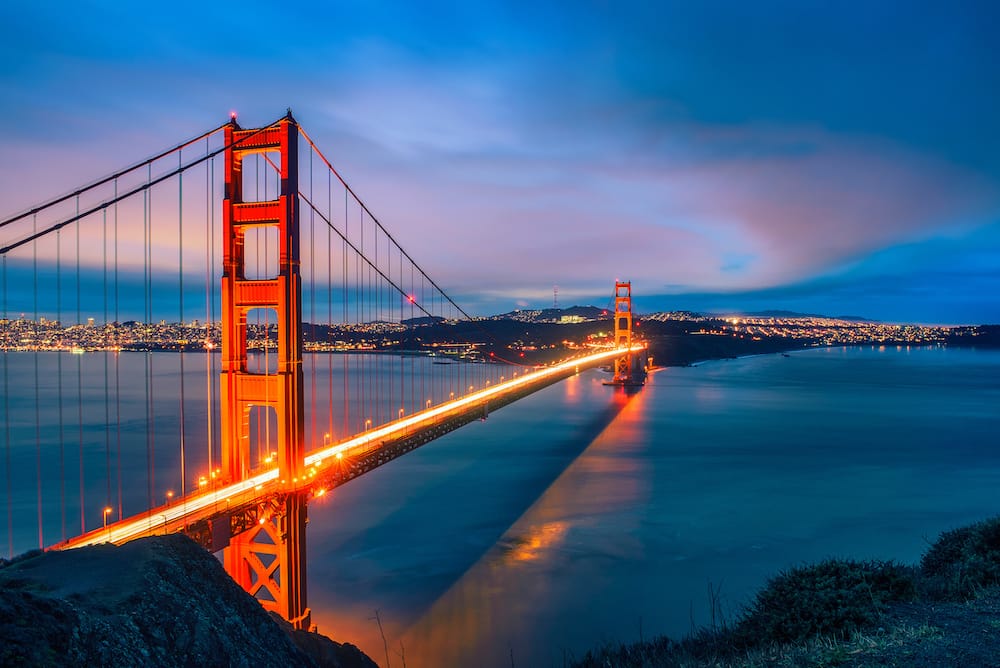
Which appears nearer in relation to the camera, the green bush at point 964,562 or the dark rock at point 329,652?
the green bush at point 964,562

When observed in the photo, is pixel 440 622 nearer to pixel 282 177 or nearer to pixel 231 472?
pixel 231 472

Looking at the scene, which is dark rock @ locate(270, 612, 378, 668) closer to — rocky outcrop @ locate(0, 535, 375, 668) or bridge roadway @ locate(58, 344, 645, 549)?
bridge roadway @ locate(58, 344, 645, 549)

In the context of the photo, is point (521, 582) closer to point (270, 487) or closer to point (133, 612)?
point (270, 487)

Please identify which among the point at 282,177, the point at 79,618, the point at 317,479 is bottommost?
the point at 317,479

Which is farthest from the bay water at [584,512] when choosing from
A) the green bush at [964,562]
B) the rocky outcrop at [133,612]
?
the rocky outcrop at [133,612]

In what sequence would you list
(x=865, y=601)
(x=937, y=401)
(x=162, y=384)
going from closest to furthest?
(x=865, y=601) → (x=937, y=401) → (x=162, y=384)

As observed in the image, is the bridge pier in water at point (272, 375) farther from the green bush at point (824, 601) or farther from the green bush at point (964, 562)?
the green bush at point (964, 562)

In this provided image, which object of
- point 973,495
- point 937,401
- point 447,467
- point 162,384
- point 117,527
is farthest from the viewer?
point 162,384

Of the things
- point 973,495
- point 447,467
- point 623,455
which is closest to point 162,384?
point 447,467
